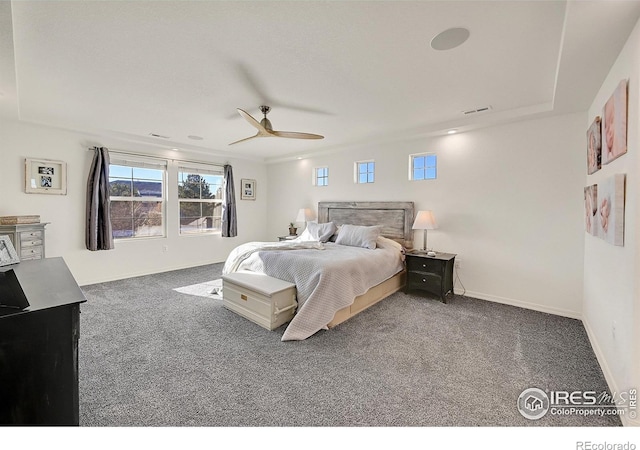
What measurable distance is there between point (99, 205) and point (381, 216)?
4.51m

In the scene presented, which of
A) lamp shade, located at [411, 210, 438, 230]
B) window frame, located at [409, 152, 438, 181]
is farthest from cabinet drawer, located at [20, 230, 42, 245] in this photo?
window frame, located at [409, 152, 438, 181]

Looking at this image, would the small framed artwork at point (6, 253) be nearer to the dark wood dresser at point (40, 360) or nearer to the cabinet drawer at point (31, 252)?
the dark wood dresser at point (40, 360)

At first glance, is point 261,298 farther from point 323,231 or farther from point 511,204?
point 511,204

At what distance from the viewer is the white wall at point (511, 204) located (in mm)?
3188

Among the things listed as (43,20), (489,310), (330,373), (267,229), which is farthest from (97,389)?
(267,229)

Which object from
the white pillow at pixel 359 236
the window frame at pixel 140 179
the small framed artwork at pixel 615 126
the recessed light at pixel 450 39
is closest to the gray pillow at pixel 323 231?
the white pillow at pixel 359 236

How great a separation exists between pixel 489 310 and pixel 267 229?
5059 millimetres

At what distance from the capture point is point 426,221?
3.89 meters

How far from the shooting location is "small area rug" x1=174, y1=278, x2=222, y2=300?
3.88m

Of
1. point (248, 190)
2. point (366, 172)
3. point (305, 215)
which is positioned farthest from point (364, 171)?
point (248, 190)

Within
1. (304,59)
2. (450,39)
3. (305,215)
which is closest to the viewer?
(450,39)

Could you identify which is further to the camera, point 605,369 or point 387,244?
point 387,244

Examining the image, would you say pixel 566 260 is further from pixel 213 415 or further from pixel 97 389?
pixel 97 389

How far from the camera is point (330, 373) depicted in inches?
82.0
